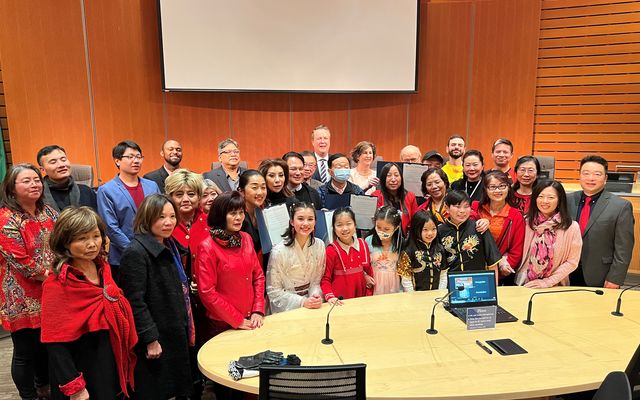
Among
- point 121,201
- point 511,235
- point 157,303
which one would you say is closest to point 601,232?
point 511,235

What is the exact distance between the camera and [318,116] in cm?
743

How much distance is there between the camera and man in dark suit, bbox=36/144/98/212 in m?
3.04

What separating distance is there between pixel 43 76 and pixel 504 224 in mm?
6082

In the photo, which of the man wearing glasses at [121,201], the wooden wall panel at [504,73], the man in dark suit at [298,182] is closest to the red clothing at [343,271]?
the man in dark suit at [298,182]

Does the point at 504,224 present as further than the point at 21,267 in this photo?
Yes

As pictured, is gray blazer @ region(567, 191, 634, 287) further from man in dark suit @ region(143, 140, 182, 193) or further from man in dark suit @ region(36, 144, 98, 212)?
man in dark suit @ region(36, 144, 98, 212)

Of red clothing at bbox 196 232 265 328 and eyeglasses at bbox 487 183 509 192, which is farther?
eyeglasses at bbox 487 183 509 192

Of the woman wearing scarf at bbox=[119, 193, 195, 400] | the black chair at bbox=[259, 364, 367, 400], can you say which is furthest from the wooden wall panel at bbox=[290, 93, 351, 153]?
the black chair at bbox=[259, 364, 367, 400]

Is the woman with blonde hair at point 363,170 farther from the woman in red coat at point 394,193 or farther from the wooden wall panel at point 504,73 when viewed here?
the wooden wall panel at point 504,73

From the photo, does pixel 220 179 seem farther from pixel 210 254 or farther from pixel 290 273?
pixel 210 254

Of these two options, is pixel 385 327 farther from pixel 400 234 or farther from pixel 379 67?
pixel 379 67

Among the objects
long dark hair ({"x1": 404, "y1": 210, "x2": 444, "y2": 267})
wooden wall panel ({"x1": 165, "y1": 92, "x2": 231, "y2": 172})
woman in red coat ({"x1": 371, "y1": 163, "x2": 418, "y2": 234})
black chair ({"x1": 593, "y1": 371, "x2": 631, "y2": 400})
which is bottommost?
black chair ({"x1": 593, "y1": 371, "x2": 631, "y2": 400})

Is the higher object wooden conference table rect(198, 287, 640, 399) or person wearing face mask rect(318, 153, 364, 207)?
person wearing face mask rect(318, 153, 364, 207)

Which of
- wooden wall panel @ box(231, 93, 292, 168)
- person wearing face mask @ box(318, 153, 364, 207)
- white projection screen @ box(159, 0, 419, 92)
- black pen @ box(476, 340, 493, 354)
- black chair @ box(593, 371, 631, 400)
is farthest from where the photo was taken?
wooden wall panel @ box(231, 93, 292, 168)
